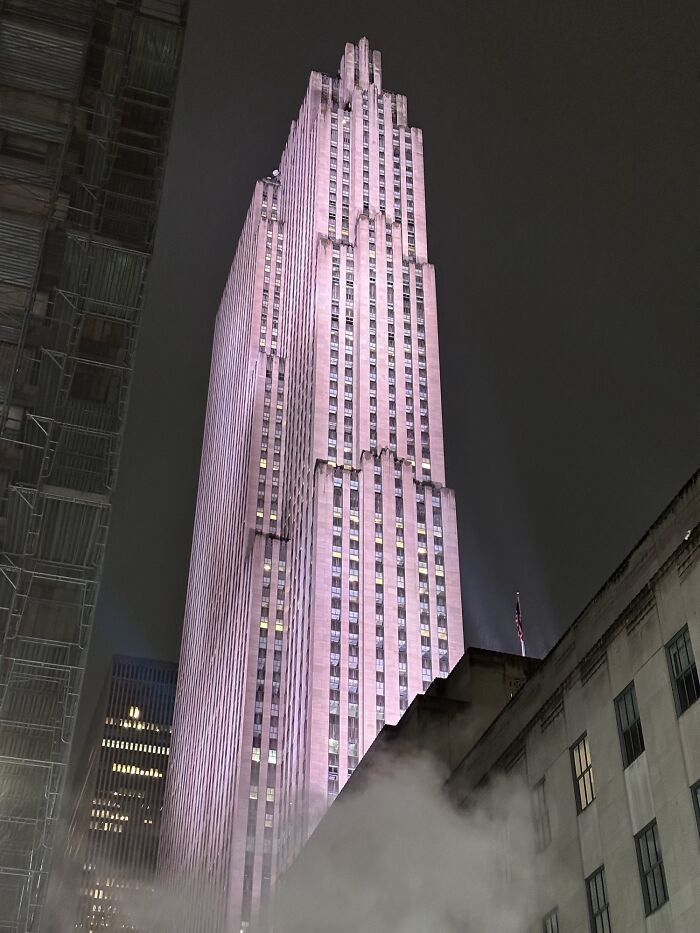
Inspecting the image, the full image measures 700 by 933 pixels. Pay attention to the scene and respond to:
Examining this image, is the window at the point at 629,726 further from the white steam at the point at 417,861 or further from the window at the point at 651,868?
the white steam at the point at 417,861

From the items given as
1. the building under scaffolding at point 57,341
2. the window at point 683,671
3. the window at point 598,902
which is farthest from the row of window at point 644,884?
the building under scaffolding at point 57,341

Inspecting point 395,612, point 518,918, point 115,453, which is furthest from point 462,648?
point 518,918

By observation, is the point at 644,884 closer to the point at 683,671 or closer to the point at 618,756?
the point at 618,756

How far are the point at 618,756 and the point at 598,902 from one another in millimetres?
3354

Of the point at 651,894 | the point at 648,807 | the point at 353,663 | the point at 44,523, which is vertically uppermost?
the point at 353,663

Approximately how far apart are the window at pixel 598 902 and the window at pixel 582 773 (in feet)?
5.88

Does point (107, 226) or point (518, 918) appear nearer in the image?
point (518, 918)

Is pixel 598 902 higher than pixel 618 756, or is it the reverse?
pixel 618 756

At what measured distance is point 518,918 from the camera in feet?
99.8

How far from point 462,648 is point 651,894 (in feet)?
279

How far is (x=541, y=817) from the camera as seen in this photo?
30.9 m

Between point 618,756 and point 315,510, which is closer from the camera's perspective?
point 618,756

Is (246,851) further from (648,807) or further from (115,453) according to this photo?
(648,807)

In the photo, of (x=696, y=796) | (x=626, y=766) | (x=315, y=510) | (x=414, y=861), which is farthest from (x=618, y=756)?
(x=315, y=510)
